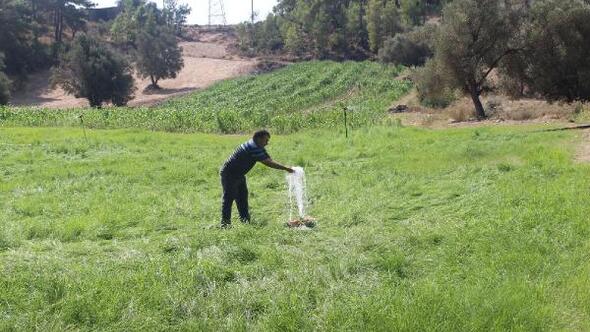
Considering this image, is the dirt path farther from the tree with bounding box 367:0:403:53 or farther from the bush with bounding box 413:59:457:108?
the bush with bounding box 413:59:457:108

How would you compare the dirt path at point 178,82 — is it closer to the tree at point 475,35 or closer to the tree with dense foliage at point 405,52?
the tree with dense foliage at point 405,52

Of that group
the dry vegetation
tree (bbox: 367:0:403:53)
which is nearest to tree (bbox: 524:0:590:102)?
the dry vegetation

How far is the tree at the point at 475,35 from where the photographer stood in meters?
25.2

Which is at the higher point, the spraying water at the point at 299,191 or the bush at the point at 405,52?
the bush at the point at 405,52

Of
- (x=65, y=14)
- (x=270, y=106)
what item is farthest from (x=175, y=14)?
(x=270, y=106)

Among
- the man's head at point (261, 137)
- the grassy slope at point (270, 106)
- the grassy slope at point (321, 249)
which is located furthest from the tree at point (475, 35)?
the man's head at point (261, 137)

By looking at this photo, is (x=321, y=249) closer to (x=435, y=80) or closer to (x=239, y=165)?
(x=239, y=165)

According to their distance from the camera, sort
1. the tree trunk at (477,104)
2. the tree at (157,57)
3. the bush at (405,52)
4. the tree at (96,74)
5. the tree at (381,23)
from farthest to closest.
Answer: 1. the tree at (381,23)
2. the tree at (157,57)
3. the bush at (405,52)
4. the tree at (96,74)
5. the tree trunk at (477,104)

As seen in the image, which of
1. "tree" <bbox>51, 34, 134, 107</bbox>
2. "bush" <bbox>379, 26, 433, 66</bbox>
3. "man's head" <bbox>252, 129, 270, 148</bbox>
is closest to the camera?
"man's head" <bbox>252, 129, 270, 148</bbox>

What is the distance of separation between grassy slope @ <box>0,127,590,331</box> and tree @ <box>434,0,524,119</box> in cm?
1213

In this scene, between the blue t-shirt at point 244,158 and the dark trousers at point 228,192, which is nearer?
the blue t-shirt at point 244,158

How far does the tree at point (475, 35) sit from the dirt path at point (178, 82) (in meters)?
33.1

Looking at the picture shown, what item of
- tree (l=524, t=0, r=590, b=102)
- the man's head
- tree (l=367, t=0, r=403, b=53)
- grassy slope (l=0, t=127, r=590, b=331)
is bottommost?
grassy slope (l=0, t=127, r=590, b=331)

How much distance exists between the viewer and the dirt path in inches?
2195
